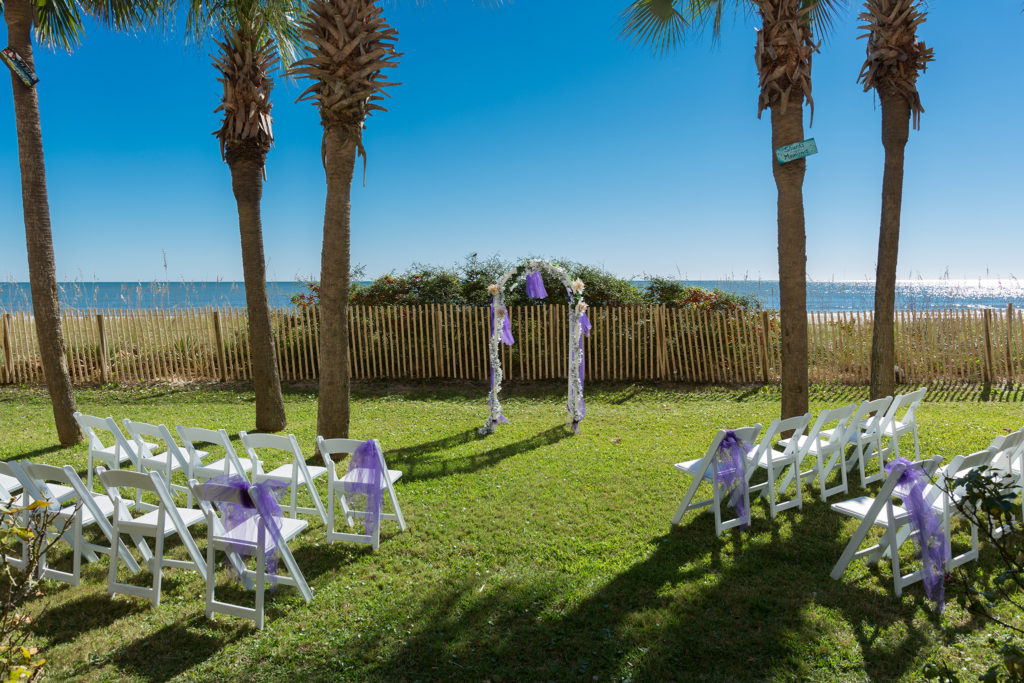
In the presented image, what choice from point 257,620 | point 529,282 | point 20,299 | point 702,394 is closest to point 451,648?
point 257,620

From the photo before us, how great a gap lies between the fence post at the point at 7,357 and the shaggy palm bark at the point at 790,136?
14.1 metres

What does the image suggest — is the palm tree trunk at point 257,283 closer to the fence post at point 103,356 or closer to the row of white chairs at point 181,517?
the row of white chairs at point 181,517

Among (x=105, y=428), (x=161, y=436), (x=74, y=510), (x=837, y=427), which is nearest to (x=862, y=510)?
(x=837, y=427)

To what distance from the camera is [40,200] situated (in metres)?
A: 7.26

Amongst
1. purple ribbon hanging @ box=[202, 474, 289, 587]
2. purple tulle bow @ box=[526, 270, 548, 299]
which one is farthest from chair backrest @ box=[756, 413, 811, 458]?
purple tulle bow @ box=[526, 270, 548, 299]

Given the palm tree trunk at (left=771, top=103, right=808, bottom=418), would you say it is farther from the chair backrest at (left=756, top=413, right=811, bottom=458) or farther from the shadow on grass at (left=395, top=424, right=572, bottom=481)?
the shadow on grass at (left=395, top=424, right=572, bottom=481)

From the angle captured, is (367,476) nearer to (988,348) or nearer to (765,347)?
(765,347)

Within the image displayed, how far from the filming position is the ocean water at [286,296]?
14422 mm

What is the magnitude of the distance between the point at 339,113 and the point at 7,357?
410 inches

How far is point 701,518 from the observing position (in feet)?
15.9

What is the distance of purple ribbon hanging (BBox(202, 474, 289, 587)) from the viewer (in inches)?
128

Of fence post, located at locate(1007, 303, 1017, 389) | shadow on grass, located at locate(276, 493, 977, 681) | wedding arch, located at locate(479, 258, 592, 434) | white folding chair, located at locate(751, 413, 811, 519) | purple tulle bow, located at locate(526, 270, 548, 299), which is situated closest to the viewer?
shadow on grass, located at locate(276, 493, 977, 681)

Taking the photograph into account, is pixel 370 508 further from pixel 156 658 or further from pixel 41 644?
pixel 41 644

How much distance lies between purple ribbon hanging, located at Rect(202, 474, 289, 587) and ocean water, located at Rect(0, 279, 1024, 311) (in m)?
9.81
